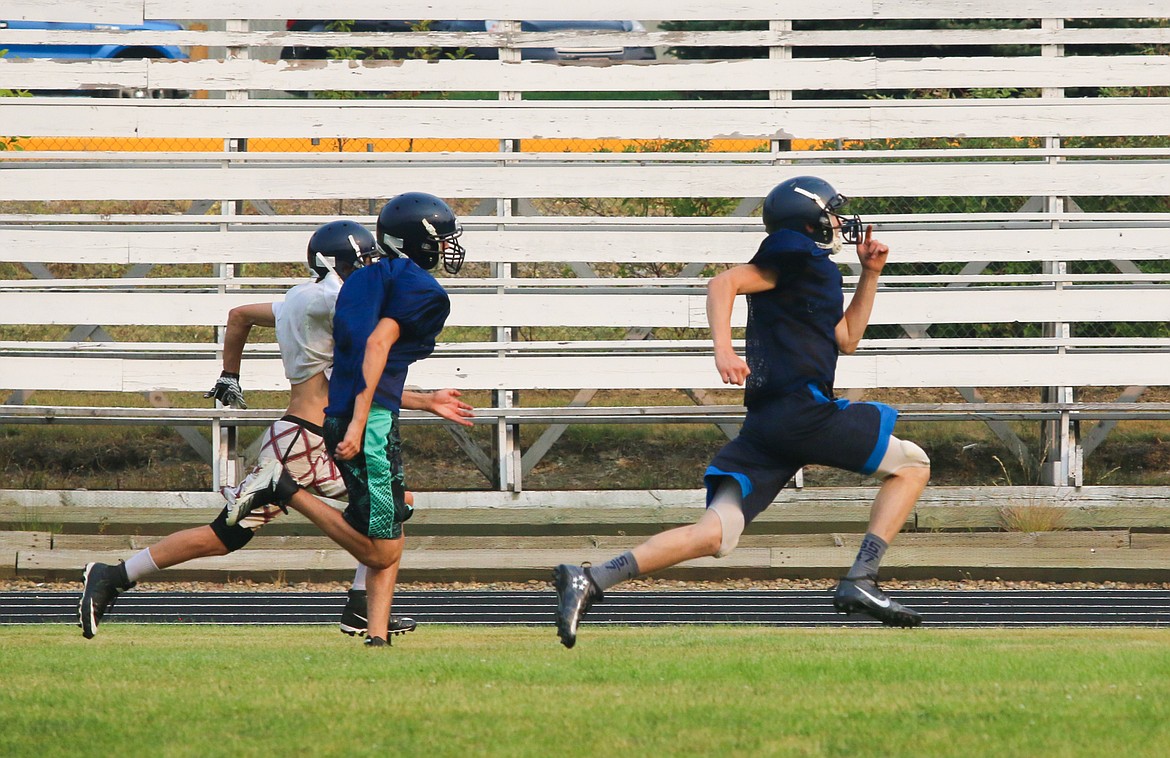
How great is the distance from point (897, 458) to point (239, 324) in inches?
133

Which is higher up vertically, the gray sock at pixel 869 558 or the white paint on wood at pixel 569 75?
the white paint on wood at pixel 569 75

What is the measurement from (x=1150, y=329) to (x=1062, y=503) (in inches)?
117

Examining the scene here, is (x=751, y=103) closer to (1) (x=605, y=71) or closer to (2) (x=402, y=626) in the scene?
(1) (x=605, y=71)

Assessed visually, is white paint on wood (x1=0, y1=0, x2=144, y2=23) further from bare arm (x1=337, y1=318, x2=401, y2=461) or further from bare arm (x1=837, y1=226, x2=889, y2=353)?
bare arm (x1=837, y1=226, x2=889, y2=353)

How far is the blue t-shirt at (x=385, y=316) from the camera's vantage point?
6.62m

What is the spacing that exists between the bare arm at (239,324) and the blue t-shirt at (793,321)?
8.76 feet

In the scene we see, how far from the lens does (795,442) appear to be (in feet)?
→ 20.0

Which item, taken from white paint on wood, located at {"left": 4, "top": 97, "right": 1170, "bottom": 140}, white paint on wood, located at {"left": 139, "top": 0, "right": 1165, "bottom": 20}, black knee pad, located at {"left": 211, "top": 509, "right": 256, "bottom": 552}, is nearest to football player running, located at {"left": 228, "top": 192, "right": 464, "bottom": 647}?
black knee pad, located at {"left": 211, "top": 509, "right": 256, "bottom": 552}

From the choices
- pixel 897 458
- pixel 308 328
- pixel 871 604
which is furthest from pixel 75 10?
pixel 871 604

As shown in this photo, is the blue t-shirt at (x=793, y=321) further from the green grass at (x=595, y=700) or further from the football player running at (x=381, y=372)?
the football player running at (x=381, y=372)

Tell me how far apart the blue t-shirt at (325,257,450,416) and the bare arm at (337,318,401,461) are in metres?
0.05

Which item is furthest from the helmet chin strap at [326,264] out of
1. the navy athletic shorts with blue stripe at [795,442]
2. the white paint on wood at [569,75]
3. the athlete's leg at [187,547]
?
the white paint on wood at [569,75]

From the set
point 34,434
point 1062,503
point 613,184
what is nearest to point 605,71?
point 613,184

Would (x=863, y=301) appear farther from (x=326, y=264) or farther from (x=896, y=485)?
(x=326, y=264)
